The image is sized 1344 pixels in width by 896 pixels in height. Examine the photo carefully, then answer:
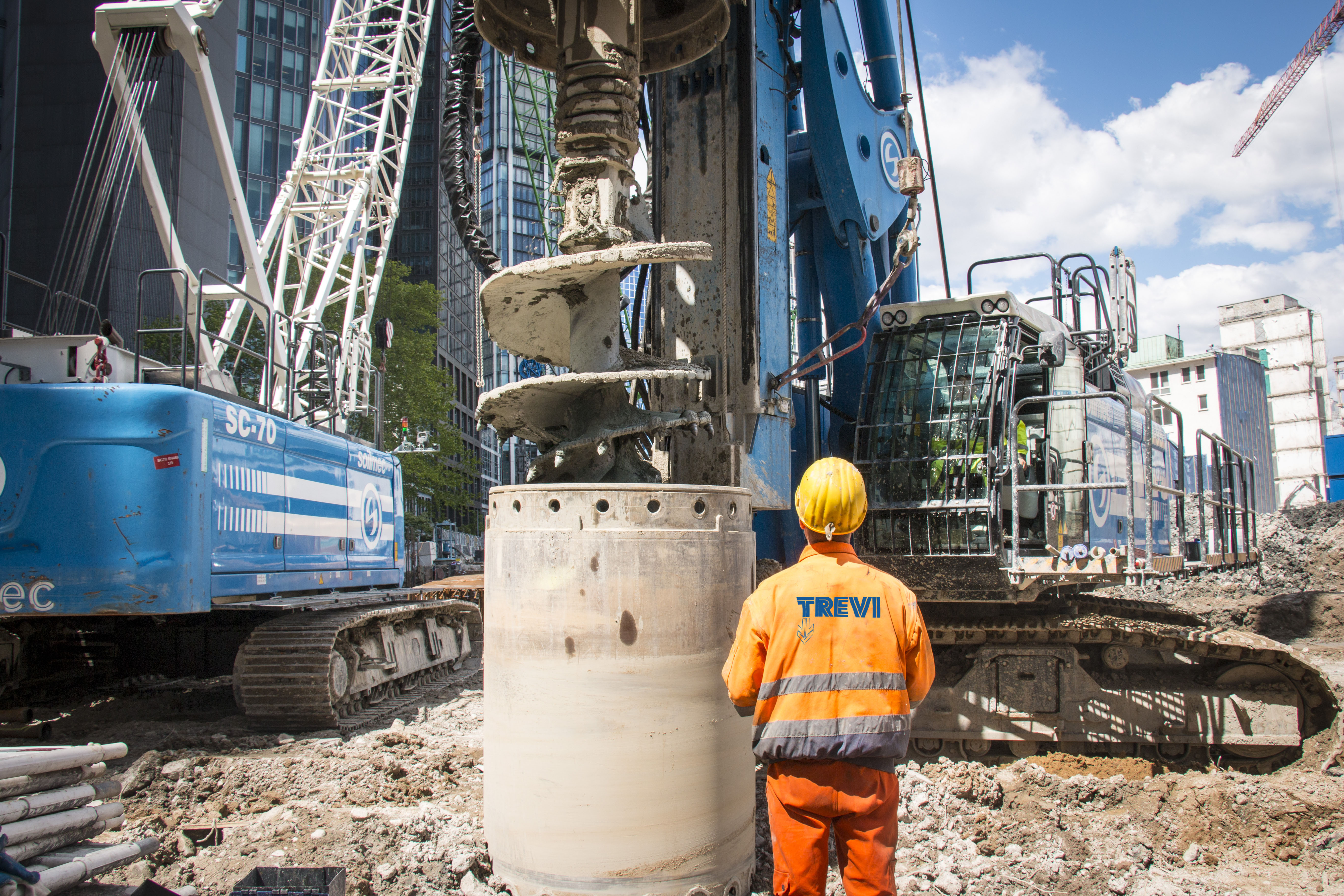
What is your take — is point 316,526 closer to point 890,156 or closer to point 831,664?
point 890,156

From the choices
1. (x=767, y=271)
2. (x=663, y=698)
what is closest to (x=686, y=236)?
(x=767, y=271)

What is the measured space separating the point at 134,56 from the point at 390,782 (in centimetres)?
1171

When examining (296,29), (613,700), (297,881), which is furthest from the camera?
(296,29)

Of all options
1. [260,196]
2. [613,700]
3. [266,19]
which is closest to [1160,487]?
[613,700]

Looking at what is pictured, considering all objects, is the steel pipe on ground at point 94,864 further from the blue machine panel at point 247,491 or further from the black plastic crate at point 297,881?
the blue machine panel at point 247,491

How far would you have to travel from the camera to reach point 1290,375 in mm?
53844

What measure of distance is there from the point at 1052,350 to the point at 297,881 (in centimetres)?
572

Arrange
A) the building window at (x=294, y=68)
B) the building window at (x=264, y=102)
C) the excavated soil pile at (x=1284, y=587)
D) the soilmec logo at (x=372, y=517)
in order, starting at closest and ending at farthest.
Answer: the soilmec logo at (x=372, y=517), the excavated soil pile at (x=1284, y=587), the building window at (x=264, y=102), the building window at (x=294, y=68)

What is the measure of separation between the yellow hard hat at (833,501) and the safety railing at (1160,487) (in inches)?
129

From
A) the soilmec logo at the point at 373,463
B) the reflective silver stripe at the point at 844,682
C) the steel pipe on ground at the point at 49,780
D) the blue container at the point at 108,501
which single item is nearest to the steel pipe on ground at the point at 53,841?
the steel pipe on ground at the point at 49,780

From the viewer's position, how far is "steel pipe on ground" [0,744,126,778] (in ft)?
11.2

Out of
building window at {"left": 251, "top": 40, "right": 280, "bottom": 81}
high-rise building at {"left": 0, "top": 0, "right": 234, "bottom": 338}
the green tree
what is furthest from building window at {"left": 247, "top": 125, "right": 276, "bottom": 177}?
the green tree

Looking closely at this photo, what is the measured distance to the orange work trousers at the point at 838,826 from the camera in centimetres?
288

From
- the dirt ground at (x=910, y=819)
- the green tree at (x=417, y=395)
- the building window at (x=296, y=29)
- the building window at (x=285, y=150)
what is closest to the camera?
the dirt ground at (x=910, y=819)
